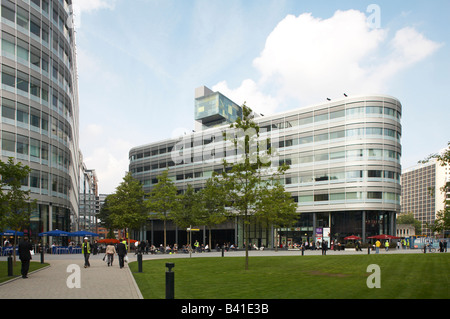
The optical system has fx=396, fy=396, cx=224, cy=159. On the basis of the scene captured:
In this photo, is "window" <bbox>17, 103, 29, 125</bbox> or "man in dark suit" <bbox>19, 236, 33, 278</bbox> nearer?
"man in dark suit" <bbox>19, 236, 33, 278</bbox>

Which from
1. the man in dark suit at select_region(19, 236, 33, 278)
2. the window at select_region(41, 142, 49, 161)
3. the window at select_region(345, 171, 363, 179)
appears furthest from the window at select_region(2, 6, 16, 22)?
the window at select_region(345, 171, 363, 179)

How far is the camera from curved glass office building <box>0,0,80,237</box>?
45.5m

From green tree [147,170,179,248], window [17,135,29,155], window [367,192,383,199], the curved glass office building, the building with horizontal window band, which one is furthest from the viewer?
the building with horizontal window band

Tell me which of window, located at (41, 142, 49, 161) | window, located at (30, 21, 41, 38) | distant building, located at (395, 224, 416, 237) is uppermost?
window, located at (30, 21, 41, 38)

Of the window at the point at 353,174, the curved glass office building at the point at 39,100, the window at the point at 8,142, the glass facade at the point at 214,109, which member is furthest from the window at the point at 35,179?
the glass facade at the point at 214,109

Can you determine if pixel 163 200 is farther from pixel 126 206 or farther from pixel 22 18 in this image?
pixel 22 18

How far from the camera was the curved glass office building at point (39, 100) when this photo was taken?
4553 centimetres

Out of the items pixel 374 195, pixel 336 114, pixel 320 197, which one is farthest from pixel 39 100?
pixel 374 195

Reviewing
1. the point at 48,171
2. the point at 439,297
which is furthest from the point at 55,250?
the point at 439,297

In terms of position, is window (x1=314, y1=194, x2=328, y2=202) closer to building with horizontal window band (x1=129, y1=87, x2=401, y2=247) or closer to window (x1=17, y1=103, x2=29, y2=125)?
building with horizontal window band (x1=129, y1=87, x2=401, y2=247)

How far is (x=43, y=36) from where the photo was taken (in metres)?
50.5

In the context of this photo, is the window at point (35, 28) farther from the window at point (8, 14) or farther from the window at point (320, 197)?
the window at point (320, 197)

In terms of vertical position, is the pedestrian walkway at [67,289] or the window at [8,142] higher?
the window at [8,142]
